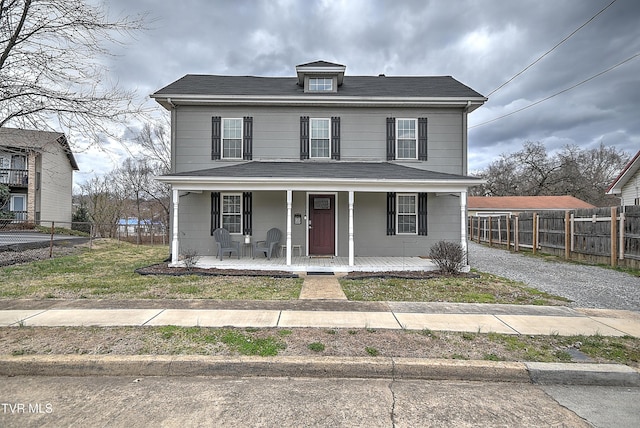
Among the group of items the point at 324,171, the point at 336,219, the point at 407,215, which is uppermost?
the point at 324,171

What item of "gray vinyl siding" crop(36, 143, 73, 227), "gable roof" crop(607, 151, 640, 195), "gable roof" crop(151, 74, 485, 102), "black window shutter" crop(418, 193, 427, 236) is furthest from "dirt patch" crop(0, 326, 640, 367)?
"gray vinyl siding" crop(36, 143, 73, 227)

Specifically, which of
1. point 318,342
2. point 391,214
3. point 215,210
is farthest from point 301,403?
point 215,210

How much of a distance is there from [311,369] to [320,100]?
9.04 m

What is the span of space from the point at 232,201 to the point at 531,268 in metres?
10.0

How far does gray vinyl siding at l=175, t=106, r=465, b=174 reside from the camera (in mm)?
10891

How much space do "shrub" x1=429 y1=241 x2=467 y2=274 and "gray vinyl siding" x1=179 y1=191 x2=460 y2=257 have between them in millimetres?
1889

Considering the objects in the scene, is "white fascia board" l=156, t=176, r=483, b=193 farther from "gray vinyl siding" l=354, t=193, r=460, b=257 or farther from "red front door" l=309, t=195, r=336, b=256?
"red front door" l=309, t=195, r=336, b=256

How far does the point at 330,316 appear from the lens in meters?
5.07

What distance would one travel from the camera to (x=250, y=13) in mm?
11016

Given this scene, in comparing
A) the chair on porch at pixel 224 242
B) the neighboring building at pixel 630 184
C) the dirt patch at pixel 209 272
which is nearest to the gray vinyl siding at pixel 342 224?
the chair on porch at pixel 224 242

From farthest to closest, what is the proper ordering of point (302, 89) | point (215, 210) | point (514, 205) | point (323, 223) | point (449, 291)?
point (514, 205)
point (302, 89)
point (323, 223)
point (215, 210)
point (449, 291)

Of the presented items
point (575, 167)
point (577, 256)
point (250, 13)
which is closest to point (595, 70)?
point (577, 256)

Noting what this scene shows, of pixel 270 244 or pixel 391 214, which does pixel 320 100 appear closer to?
pixel 391 214

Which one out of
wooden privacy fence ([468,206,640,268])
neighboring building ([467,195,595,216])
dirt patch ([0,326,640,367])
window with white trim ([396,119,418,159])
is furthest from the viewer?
neighboring building ([467,195,595,216])
